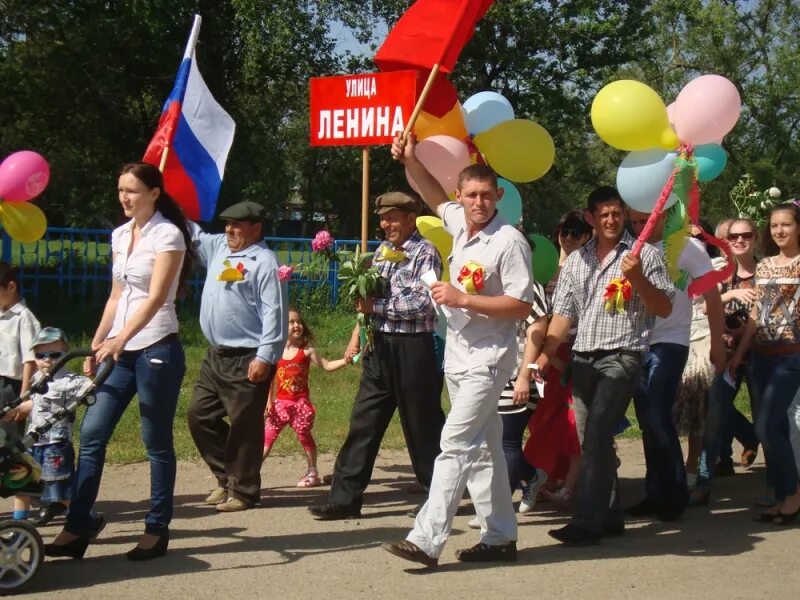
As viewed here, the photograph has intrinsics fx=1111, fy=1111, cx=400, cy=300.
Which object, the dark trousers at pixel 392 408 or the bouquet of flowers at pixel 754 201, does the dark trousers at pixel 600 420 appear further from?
the bouquet of flowers at pixel 754 201

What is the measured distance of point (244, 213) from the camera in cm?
688

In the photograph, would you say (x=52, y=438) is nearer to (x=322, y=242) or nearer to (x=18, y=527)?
(x=18, y=527)

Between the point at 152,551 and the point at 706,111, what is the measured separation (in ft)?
11.8

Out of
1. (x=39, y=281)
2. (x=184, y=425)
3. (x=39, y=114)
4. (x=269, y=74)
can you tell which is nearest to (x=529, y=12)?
(x=269, y=74)

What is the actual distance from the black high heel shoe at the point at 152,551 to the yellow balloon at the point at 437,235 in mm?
2203

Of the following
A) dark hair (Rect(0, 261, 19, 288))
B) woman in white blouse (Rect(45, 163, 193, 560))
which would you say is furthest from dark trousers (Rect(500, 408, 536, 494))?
dark hair (Rect(0, 261, 19, 288))

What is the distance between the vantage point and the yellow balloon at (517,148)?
20.8ft

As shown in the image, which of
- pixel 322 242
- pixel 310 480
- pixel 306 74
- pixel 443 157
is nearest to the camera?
pixel 443 157

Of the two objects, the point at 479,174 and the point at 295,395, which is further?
the point at 295,395

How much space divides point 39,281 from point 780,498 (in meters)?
13.7

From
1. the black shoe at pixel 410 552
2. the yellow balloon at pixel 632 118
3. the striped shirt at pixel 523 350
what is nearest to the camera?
the black shoe at pixel 410 552

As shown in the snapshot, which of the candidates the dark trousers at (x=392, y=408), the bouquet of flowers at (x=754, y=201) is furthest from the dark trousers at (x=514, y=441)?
the bouquet of flowers at (x=754, y=201)

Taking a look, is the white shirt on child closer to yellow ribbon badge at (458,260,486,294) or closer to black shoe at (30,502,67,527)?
black shoe at (30,502,67,527)

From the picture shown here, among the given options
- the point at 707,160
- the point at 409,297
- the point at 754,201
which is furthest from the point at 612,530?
the point at 754,201
